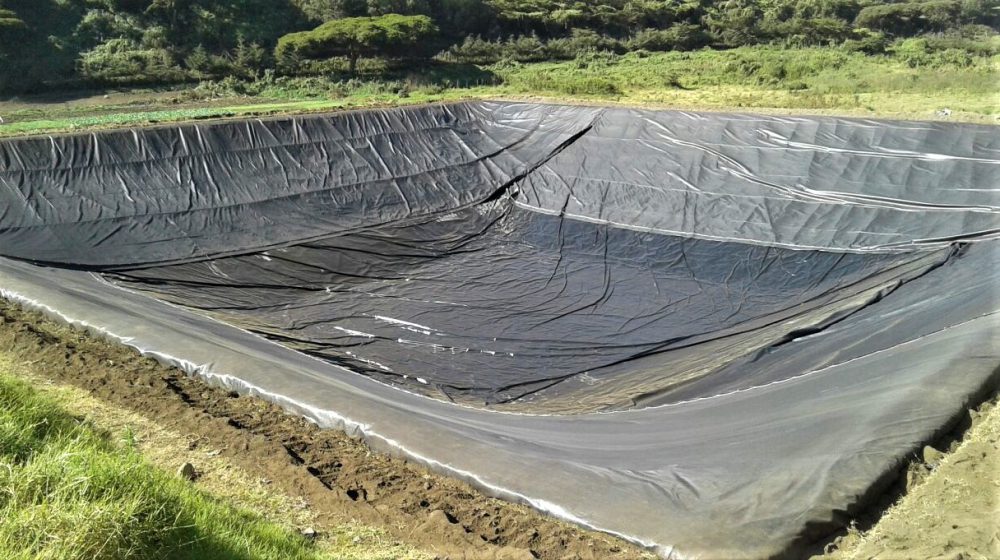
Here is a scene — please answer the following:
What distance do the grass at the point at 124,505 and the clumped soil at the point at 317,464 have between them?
163mm

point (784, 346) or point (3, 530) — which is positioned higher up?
point (3, 530)

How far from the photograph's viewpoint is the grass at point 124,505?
8.98 feet

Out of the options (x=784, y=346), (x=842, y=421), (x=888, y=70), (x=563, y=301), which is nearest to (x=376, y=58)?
(x=888, y=70)

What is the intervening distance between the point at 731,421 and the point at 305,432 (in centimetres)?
295

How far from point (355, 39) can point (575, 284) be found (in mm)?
19833

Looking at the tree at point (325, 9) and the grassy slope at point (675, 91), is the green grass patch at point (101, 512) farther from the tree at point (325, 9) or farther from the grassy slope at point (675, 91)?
the tree at point (325, 9)

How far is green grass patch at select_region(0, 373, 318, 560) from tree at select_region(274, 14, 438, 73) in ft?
78.3

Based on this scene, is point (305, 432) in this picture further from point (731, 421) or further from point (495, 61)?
point (495, 61)

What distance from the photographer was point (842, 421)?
4.33 meters

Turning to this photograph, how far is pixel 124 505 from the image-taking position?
2932 millimetres

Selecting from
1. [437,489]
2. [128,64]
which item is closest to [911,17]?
[128,64]

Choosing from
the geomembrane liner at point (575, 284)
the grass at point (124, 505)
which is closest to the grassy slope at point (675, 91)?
the geomembrane liner at point (575, 284)

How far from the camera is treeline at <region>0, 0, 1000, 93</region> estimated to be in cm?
2405

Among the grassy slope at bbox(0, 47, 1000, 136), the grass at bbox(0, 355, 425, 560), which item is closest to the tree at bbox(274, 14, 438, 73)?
the grassy slope at bbox(0, 47, 1000, 136)
